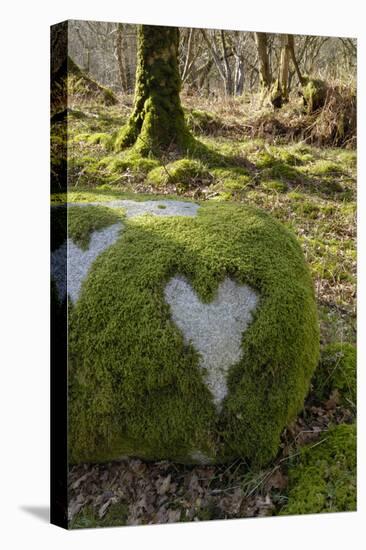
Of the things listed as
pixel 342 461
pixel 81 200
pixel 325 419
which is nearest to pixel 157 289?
pixel 81 200

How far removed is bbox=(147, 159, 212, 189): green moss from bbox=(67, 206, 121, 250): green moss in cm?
64

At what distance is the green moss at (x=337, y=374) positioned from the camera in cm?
473

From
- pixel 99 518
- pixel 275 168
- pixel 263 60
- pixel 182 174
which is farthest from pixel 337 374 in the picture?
pixel 263 60

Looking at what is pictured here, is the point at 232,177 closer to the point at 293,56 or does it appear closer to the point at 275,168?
the point at 275,168

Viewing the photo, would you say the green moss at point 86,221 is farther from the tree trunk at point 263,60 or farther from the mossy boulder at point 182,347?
the tree trunk at point 263,60

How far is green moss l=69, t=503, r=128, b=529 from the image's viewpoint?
4.02 metres

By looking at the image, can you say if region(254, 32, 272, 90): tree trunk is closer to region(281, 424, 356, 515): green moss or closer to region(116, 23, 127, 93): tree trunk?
region(116, 23, 127, 93): tree trunk

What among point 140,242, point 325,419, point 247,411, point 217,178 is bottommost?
point 325,419

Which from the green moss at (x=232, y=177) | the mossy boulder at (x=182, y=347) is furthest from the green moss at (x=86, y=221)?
the green moss at (x=232, y=177)

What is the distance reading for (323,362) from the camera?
480cm

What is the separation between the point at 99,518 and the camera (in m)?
4.04

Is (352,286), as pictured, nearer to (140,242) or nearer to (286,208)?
(286,208)

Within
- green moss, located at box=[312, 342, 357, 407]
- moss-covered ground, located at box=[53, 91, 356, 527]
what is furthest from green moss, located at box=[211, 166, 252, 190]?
green moss, located at box=[312, 342, 357, 407]

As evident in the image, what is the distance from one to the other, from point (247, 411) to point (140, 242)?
130cm
